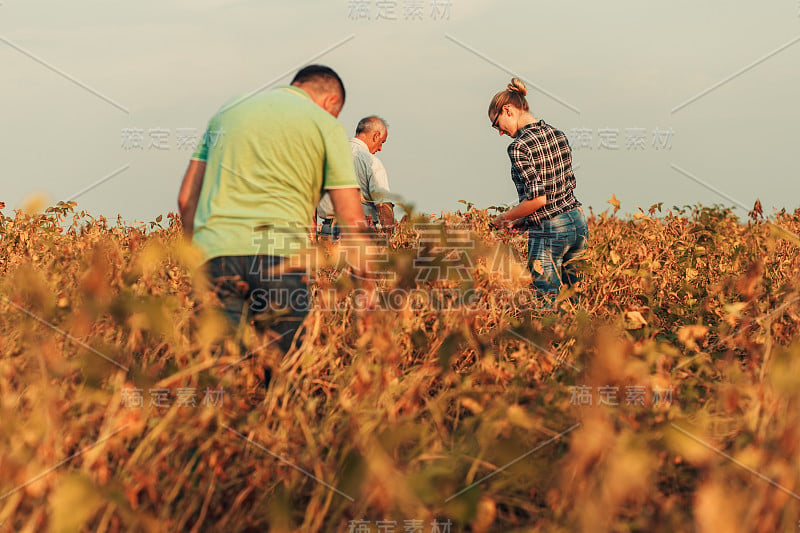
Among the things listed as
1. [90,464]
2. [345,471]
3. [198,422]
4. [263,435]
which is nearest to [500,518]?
[345,471]

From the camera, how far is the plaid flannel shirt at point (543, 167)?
16.3ft

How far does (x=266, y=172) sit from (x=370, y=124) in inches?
130

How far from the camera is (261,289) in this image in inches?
110

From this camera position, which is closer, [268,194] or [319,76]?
[268,194]

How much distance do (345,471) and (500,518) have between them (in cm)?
51

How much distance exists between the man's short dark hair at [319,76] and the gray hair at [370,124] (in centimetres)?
283

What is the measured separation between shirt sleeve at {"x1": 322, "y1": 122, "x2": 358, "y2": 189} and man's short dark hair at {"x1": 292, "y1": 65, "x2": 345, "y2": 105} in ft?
1.01

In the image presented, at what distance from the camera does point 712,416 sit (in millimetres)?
2332

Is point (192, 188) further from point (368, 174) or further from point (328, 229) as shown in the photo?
point (368, 174)
